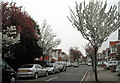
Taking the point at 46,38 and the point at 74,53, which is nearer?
the point at 46,38

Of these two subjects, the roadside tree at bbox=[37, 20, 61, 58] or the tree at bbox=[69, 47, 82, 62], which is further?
the tree at bbox=[69, 47, 82, 62]

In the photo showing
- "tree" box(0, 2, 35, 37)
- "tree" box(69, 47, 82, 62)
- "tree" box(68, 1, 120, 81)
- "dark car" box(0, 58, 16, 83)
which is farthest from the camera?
"tree" box(69, 47, 82, 62)

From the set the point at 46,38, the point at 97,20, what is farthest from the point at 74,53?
the point at 97,20

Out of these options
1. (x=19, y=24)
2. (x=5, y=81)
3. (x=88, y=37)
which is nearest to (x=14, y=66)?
(x=19, y=24)

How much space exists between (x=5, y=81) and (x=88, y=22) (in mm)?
7210

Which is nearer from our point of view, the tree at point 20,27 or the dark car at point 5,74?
the dark car at point 5,74

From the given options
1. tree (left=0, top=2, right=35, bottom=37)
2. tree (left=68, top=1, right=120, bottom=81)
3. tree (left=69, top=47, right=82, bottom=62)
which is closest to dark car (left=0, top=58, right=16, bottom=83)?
tree (left=68, top=1, right=120, bottom=81)

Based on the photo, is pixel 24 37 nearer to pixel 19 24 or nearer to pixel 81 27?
pixel 19 24

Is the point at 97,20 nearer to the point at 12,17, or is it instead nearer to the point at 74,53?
the point at 12,17

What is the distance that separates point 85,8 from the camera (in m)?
11.8

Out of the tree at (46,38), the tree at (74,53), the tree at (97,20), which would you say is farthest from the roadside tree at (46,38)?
the tree at (74,53)

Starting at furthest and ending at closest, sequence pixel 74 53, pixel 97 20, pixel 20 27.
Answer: pixel 74 53 < pixel 20 27 < pixel 97 20

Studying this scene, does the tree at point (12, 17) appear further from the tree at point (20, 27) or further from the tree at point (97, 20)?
the tree at point (97, 20)

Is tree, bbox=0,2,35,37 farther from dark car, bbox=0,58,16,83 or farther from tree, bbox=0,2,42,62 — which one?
dark car, bbox=0,58,16,83
